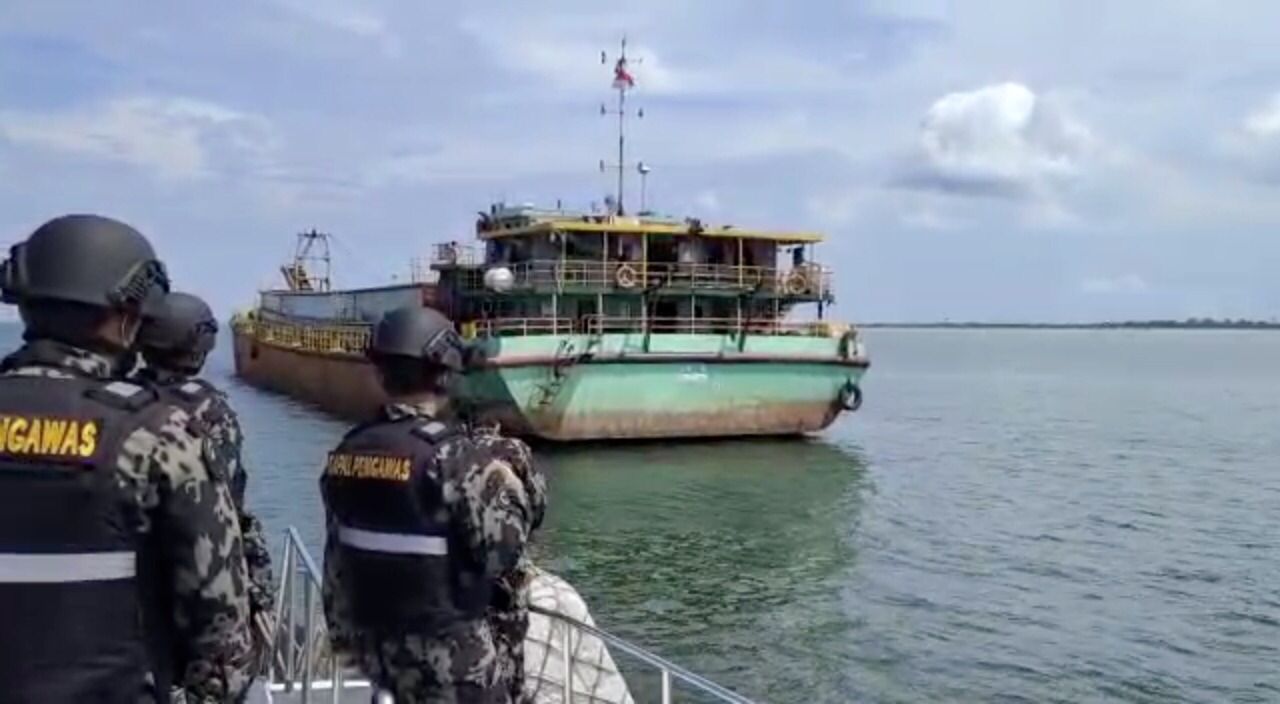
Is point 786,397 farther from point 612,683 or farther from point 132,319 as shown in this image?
point 132,319

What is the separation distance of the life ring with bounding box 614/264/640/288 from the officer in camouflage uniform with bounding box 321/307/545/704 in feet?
83.7

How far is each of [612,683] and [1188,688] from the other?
8.44 meters

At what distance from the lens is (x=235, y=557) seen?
259 centimetres

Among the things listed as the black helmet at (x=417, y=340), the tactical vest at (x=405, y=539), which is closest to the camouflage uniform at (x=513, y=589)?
the tactical vest at (x=405, y=539)

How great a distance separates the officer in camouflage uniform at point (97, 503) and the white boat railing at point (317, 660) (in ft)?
5.88

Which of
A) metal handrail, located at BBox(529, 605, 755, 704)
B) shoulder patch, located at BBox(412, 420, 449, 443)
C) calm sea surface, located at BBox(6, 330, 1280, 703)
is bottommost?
calm sea surface, located at BBox(6, 330, 1280, 703)

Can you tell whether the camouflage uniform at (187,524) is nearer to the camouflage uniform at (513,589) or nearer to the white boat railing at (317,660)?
the camouflage uniform at (513,589)

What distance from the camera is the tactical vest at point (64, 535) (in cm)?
232

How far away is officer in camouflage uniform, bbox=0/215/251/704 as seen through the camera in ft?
7.65

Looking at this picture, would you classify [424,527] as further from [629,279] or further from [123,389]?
[629,279]

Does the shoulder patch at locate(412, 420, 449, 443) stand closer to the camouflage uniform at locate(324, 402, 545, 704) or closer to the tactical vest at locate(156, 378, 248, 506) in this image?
the camouflage uniform at locate(324, 402, 545, 704)

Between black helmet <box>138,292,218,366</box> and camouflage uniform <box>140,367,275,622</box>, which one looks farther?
black helmet <box>138,292,218,366</box>

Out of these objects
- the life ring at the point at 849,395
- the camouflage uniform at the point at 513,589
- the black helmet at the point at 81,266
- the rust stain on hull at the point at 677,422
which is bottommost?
the rust stain on hull at the point at 677,422

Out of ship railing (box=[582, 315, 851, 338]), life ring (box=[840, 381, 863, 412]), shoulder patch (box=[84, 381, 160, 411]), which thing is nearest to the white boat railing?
shoulder patch (box=[84, 381, 160, 411])
